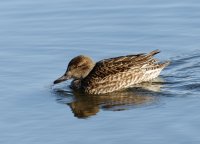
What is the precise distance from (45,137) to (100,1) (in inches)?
345

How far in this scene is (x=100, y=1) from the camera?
2097cm

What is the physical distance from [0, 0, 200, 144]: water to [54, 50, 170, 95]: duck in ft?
1.01

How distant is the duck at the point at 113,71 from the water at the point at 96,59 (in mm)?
307

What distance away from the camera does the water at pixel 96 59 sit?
12.9 meters

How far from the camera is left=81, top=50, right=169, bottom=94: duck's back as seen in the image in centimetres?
1584

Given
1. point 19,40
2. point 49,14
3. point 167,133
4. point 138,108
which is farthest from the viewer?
point 49,14

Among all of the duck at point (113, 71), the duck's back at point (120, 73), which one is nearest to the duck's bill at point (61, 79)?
the duck at point (113, 71)

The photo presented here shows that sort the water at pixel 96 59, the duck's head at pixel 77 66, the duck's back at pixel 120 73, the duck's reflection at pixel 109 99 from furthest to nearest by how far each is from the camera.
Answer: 1. the duck's head at pixel 77 66
2. the duck's back at pixel 120 73
3. the duck's reflection at pixel 109 99
4. the water at pixel 96 59

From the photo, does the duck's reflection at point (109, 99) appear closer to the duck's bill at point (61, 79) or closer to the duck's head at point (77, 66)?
the duck's bill at point (61, 79)

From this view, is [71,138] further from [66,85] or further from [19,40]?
[19,40]

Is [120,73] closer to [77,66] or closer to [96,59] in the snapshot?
[77,66]

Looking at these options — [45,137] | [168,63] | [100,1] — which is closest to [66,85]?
[168,63]

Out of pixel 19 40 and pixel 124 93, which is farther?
pixel 19 40

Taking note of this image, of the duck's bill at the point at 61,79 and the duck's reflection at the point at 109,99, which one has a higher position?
the duck's bill at the point at 61,79
